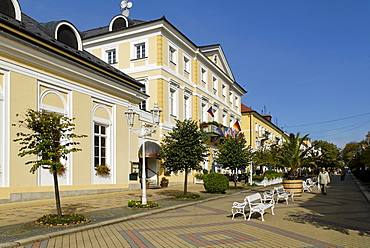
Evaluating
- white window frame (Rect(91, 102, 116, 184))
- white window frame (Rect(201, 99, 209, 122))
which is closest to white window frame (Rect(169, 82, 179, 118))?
white window frame (Rect(201, 99, 209, 122))

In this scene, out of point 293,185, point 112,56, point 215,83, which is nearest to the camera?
point 293,185

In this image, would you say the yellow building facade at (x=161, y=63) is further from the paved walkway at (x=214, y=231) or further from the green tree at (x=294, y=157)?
the paved walkway at (x=214, y=231)

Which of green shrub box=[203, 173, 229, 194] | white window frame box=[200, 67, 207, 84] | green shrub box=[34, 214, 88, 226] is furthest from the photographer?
white window frame box=[200, 67, 207, 84]

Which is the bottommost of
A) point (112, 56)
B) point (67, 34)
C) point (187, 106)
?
point (187, 106)

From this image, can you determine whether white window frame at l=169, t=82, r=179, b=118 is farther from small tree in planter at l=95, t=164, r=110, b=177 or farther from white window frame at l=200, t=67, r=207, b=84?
small tree in planter at l=95, t=164, r=110, b=177

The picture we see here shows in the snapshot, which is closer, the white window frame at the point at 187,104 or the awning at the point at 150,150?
the awning at the point at 150,150

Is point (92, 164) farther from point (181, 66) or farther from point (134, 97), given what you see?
point (181, 66)

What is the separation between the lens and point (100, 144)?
66.7 ft

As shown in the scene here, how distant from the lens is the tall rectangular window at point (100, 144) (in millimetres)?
20047

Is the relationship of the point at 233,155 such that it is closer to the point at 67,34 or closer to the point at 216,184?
the point at 216,184

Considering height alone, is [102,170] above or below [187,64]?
below

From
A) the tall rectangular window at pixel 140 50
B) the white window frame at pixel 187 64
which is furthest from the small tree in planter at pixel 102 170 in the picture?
the white window frame at pixel 187 64

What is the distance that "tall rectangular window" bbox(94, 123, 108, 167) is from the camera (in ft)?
65.8

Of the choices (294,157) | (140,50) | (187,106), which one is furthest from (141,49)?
(294,157)
